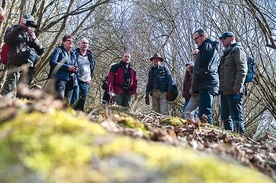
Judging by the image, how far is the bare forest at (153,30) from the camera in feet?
40.9

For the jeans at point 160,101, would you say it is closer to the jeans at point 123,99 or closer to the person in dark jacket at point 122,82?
the person in dark jacket at point 122,82

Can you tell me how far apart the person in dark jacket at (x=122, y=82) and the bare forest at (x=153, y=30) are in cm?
388

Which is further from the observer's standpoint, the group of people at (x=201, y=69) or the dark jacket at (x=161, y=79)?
the dark jacket at (x=161, y=79)

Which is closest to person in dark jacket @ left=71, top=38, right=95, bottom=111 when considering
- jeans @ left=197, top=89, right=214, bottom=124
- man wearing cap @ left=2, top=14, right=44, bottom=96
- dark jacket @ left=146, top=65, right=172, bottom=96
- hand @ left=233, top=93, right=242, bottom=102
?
man wearing cap @ left=2, top=14, right=44, bottom=96

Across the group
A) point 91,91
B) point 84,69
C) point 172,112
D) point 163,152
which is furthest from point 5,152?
point 91,91

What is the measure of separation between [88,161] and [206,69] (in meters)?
5.87

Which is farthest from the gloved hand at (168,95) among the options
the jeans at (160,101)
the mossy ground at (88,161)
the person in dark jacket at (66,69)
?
the mossy ground at (88,161)

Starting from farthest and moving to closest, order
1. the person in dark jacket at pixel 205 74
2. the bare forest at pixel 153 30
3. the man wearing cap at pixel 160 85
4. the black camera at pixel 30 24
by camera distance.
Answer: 1. the bare forest at pixel 153 30
2. the man wearing cap at pixel 160 85
3. the black camera at pixel 30 24
4. the person in dark jacket at pixel 205 74

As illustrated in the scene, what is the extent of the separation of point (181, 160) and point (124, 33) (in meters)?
17.1

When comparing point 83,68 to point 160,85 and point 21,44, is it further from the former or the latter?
point 160,85

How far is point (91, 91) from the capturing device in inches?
877

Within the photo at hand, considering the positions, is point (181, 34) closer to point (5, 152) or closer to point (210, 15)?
point (210, 15)

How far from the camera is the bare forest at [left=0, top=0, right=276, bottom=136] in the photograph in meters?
12.5

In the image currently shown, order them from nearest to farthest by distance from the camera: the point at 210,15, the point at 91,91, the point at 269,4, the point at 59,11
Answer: the point at 269,4 < the point at 210,15 < the point at 59,11 < the point at 91,91
